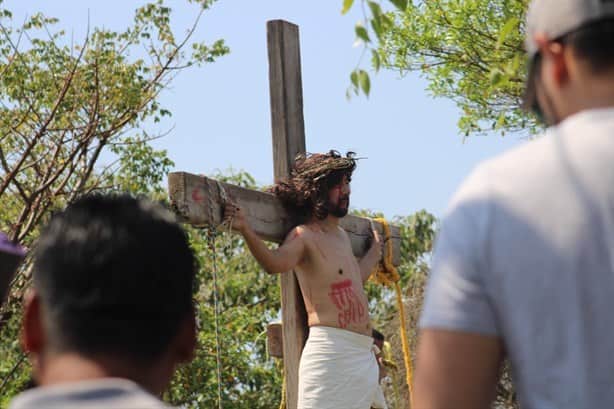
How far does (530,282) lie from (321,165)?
4.74 m

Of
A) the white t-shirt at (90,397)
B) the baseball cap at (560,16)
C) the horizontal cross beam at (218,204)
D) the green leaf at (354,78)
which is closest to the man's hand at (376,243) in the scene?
the horizontal cross beam at (218,204)

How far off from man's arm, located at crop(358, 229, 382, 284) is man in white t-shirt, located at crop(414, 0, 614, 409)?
5.18m

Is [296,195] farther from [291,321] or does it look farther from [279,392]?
[279,392]

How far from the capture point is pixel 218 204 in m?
5.70

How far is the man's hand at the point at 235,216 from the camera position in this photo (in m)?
5.74

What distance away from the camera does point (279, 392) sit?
16141mm

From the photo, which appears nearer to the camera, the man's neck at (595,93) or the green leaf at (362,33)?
the man's neck at (595,93)

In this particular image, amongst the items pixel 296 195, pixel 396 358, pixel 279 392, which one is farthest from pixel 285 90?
pixel 279 392

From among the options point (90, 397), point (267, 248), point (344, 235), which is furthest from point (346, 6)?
point (344, 235)

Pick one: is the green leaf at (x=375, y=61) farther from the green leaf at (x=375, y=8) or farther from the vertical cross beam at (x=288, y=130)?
the vertical cross beam at (x=288, y=130)

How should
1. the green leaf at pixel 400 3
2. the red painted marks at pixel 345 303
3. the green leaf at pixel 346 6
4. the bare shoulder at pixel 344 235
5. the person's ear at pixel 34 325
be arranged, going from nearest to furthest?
the person's ear at pixel 34 325 → the green leaf at pixel 346 6 → the green leaf at pixel 400 3 → the red painted marks at pixel 345 303 → the bare shoulder at pixel 344 235

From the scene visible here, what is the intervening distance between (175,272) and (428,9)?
1075cm

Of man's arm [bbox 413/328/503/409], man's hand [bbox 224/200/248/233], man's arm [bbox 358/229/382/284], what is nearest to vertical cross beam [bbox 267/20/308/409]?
man's arm [bbox 358/229/382/284]

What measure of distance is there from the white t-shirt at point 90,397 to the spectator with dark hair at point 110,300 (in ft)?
0.03
